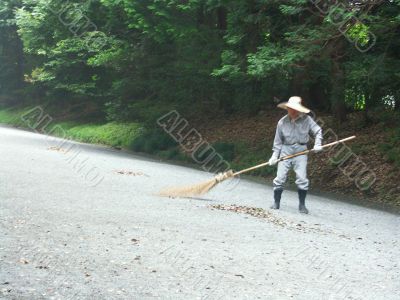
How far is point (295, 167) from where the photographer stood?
34.7 ft

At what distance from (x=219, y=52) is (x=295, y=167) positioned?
41.1ft

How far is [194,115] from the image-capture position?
2700cm

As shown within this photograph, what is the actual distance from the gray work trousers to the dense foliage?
423cm

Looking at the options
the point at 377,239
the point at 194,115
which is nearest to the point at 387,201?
the point at 377,239

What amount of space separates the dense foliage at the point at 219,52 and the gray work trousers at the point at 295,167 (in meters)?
4.23

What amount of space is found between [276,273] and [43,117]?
3865 cm

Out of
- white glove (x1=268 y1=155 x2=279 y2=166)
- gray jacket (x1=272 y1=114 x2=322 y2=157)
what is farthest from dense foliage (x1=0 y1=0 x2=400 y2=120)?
white glove (x1=268 y1=155 x2=279 y2=166)

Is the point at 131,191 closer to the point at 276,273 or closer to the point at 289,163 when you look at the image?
the point at 289,163

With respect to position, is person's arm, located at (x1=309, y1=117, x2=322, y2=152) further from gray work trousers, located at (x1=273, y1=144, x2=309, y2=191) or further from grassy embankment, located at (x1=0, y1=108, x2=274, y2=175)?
grassy embankment, located at (x1=0, y1=108, x2=274, y2=175)

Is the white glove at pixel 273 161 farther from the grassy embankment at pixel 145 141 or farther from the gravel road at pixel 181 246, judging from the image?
the grassy embankment at pixel 145 141

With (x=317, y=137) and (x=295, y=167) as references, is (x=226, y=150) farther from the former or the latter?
(x=317, y=137)

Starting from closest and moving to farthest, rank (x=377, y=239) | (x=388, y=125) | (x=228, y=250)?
(x=228, y=250) → (x=377, y=239) → (x=388, y=125)

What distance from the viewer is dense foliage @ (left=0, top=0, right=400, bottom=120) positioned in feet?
48.3

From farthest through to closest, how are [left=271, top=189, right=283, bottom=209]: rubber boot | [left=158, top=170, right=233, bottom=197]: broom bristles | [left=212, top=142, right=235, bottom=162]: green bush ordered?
1. [left=212, top=142, right=235, bottom=162]: green bush
2. [left=158, top=170, right=233, bottom=197]: broom bristles
3. [left=271, top=189, right=283, bottom=209]: rubber boot
